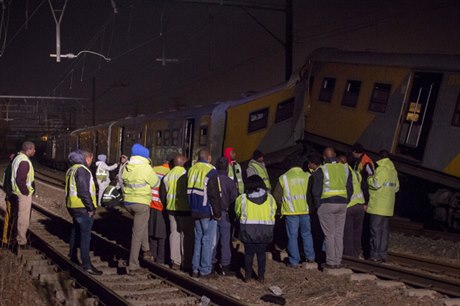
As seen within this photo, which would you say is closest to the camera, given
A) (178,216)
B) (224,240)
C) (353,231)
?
(224,240)

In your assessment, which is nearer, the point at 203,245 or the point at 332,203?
the point at 203,245

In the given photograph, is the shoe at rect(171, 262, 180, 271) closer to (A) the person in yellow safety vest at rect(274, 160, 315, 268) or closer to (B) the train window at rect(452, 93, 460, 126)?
(A) the person in yellow safety vest at rect(274, 160, 315, 268)

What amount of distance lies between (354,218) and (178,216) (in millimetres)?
3292

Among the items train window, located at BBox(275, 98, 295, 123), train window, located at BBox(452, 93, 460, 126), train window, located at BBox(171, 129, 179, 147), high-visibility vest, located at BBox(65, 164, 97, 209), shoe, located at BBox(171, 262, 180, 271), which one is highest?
train window, located at BBox(452, 93, 460, 126)

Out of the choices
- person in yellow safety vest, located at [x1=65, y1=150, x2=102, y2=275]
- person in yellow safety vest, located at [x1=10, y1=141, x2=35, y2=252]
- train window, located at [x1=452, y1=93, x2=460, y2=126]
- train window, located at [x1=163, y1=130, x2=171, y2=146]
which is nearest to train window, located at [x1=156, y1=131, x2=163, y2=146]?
train window, located at [x1=163, y1=130, x2=171, y2=146]

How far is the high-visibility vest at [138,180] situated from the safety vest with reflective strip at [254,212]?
1.56 metres

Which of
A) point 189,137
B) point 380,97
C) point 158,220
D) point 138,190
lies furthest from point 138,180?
point 189,137

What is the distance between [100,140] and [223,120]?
54.1 feet

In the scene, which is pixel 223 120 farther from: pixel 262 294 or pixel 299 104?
pixel 262 294

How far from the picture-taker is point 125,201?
10.5 metres

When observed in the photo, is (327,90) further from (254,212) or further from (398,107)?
(254,212)

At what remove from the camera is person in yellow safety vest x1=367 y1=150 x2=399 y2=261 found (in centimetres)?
1186

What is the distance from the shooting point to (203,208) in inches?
394

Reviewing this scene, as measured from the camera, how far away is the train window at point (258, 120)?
1928 cm
